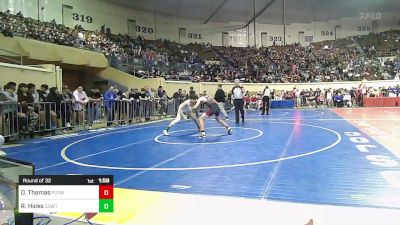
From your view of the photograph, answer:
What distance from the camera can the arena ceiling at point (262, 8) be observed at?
37.0 meters

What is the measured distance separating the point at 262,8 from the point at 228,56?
660 cm

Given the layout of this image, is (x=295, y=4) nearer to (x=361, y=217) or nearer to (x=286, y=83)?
(x=286, y=83)

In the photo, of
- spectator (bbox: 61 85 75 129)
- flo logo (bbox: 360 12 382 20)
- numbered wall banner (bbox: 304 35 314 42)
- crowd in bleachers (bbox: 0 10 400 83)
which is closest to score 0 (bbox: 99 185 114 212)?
spectator (bbox: 61 85 75 129)

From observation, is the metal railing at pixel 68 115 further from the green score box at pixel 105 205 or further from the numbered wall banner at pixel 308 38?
the numbered wall banner at pixel 308 38

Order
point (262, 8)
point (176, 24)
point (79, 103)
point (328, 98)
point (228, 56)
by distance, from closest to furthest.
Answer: point (79, 103) < point (328, 98) < point (262, 8) < point (228, 56) < point (176, 24)

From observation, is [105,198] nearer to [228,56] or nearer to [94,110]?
[94,110]

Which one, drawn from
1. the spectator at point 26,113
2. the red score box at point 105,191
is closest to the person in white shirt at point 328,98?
the spectator at point 26,113

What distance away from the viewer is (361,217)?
3.62m

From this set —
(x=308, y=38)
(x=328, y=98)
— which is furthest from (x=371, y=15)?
(x=328, y=98)

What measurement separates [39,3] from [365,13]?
1486 inches

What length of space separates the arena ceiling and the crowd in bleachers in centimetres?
342

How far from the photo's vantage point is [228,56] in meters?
41.8

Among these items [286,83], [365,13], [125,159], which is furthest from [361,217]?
[365,13]
